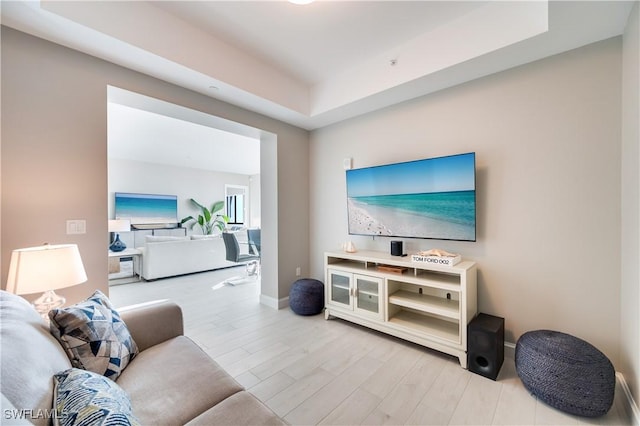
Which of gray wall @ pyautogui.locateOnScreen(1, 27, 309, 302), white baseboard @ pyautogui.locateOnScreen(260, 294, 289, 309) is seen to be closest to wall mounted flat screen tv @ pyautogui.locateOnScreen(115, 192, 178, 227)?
white baseboard @ pyautogui.locateOnScreen(260, 294, 289, 309)

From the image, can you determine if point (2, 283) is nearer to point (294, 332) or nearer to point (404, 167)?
point (294, 332)

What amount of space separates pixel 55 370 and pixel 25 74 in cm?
199

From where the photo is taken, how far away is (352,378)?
77.5 inches

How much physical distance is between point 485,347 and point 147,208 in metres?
7.76

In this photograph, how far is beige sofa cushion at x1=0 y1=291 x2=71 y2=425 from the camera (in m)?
0.75

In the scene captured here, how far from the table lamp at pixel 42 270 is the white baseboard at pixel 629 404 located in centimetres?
330

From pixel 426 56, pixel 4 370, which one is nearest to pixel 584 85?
pixel 426 56

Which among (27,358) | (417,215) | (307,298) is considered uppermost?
(417,215)

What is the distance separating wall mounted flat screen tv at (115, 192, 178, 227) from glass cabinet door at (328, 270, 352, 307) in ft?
20.1

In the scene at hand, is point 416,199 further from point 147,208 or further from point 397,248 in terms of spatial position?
point 147,208

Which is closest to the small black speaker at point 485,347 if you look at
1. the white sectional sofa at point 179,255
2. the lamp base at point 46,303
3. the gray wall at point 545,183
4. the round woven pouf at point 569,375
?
the round woven pouf at point 569,375

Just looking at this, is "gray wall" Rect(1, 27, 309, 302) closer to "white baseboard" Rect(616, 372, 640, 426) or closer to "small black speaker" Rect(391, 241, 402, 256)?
"small black speaker" Rect(391, 241, 402, 256)

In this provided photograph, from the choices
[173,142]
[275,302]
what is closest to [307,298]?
[275,302]

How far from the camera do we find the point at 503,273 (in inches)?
90.0
